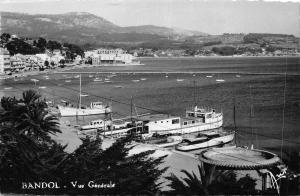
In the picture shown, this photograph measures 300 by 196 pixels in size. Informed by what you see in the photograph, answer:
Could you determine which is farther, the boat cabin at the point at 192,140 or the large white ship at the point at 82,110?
the large white ship at the point at 82,110

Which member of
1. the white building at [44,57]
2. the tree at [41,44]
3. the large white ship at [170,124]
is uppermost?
the tree at [41,44]

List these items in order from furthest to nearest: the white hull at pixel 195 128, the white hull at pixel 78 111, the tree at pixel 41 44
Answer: the tree at pixel 41 44, the white hull at pixel 78 111, the white hull at pixel 195 128

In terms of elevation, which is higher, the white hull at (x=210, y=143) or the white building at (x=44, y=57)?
the white building at (x=44, y=57)

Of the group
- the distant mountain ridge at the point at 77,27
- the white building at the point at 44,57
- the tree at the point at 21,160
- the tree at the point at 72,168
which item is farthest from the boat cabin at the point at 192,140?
the white building at the point at 44,57

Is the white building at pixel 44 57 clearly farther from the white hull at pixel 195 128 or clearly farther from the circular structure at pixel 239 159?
the circular structure at pixel 239 159

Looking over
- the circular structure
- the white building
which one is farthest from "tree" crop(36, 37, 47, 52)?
the circular structure

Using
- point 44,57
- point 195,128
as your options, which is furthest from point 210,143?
point 44,57
